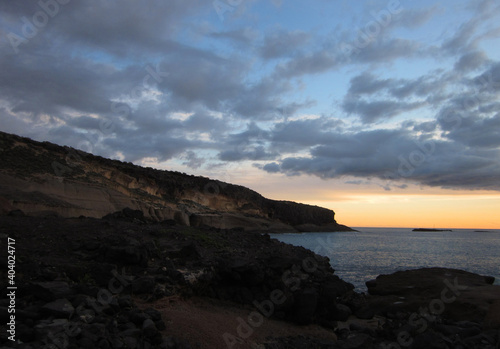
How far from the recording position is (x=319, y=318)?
11.8m

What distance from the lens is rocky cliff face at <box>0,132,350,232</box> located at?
28.2m

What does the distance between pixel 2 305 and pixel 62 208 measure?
23487 mm

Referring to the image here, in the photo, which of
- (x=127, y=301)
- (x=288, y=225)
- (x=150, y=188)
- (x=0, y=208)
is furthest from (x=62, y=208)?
(x=288, y=225)

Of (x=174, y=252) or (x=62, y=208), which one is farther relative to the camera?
(x=62, y=208)

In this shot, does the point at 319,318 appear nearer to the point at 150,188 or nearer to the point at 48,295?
the point at 48,295

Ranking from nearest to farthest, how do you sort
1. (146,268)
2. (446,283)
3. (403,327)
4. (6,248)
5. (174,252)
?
1. (403,327)
2. (6,248)
3. (146,268)
4. (174,252)
5. (446,283)
